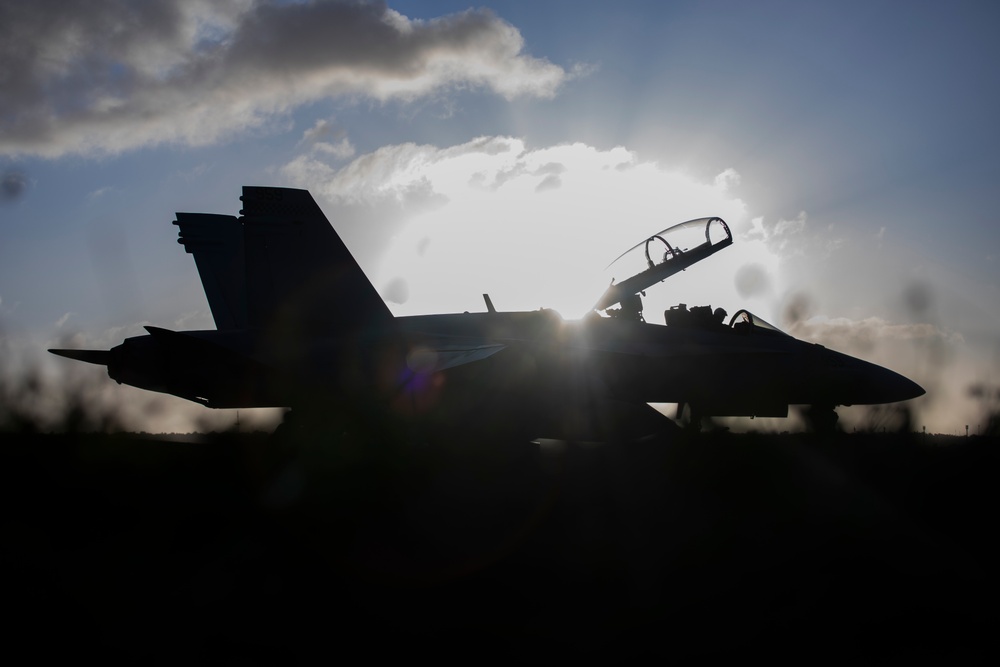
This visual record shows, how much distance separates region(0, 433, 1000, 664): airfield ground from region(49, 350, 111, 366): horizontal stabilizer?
2.01 meters

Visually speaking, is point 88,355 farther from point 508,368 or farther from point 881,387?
point 881,387

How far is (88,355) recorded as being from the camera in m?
11.3

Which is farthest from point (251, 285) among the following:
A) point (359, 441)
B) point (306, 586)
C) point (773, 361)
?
point (773, 361)

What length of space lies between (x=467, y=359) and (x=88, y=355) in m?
6.62

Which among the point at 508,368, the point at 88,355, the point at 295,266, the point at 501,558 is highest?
the point at 295,266

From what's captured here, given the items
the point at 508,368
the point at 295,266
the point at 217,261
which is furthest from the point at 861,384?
the point at 217,261

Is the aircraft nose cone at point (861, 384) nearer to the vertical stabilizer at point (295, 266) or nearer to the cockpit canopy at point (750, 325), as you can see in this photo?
the cockpit canopy at point (750, 325)

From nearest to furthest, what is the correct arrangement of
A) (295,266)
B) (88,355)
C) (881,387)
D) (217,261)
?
(88,355) < (295,266) < (881,387) < (217,261)

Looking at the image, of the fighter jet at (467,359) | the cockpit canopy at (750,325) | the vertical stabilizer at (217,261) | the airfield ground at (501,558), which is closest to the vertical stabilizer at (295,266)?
the fighter jet at (467,359)

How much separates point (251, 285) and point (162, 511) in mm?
5167

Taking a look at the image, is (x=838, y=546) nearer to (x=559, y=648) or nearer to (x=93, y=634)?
(x=559, y=648)

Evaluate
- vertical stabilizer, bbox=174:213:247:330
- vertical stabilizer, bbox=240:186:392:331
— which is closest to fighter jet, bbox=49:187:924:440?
vertical stabilizer, bbox=240:186:392:331

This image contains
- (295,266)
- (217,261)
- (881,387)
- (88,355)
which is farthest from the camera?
(217,261)

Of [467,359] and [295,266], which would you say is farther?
[295,266]
